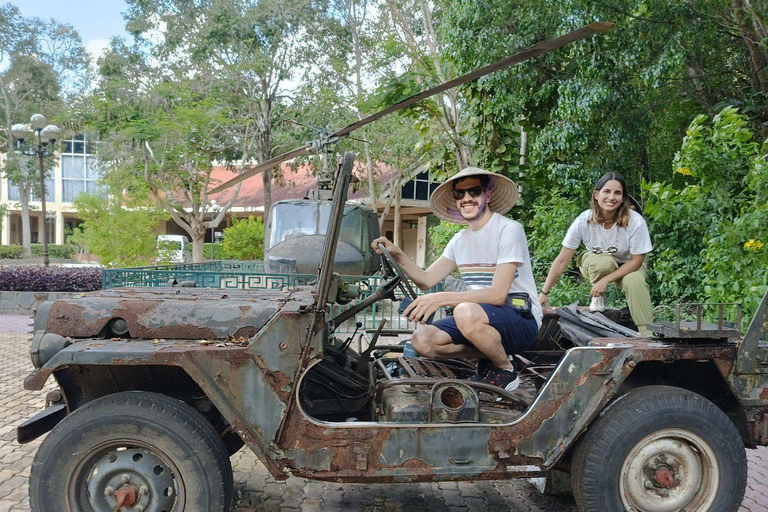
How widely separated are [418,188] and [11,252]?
78.6ft

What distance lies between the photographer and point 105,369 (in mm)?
2863

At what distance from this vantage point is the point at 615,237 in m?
3.99

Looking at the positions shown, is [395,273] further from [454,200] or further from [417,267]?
[454,200]

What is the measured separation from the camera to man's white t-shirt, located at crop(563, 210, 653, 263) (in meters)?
3.88

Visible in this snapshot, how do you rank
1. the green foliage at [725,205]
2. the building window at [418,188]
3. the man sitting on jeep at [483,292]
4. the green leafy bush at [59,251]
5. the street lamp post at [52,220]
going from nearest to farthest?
the man sitting on jeep at [483,292] → the green foliage at [725,205] → the building window at [418,188] → the green leafy bush at [59,251] → the street lamp post at [52,220]

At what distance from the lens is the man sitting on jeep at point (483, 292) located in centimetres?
310

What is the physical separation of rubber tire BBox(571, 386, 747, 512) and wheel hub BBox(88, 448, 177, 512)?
2028 mm

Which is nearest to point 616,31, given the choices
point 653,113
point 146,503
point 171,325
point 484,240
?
point 653,113

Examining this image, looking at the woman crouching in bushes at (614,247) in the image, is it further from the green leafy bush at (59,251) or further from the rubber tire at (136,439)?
the green leafy bush at (59,251)

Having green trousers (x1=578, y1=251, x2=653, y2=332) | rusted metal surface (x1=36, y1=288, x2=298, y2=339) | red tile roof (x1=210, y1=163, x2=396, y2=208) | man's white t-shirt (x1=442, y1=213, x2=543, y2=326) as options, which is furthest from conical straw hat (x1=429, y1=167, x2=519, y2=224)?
red tile roof (x1=210, y1=163, x2=396, y2=208)

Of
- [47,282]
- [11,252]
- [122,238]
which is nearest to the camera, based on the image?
[47,282]

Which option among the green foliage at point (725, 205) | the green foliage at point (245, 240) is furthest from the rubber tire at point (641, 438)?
the green foliage at point (245, 240)

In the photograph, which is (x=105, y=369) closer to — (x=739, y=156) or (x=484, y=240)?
(x=484, y=240)

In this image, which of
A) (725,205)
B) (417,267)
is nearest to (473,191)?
(417,267)
